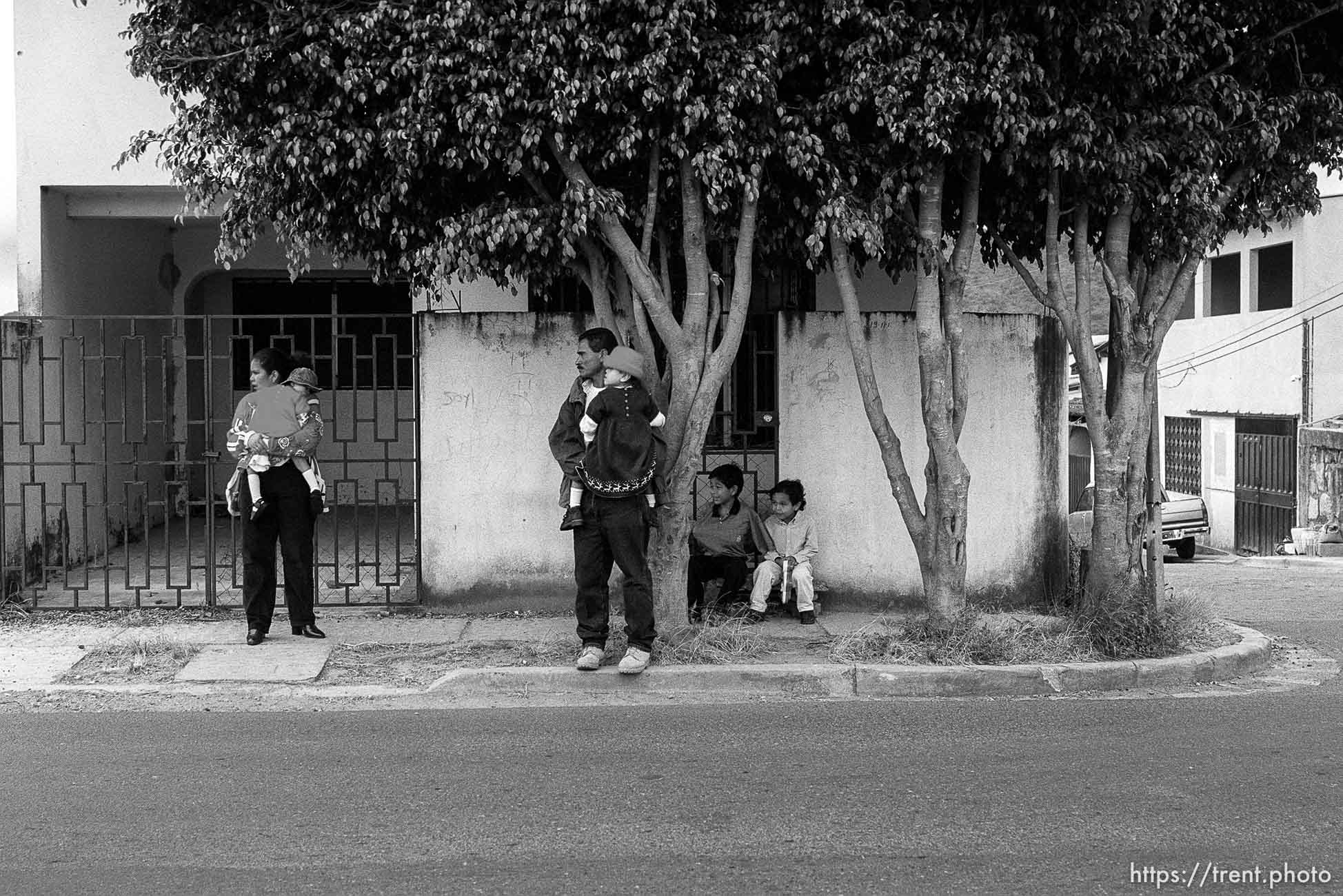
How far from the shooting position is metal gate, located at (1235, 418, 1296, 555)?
2400 centimetres

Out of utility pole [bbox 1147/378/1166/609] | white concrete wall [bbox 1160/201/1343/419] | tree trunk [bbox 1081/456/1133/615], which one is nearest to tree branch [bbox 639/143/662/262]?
tree trunk [bbox 1081/456/1133/615]

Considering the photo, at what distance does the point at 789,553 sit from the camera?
364 inches

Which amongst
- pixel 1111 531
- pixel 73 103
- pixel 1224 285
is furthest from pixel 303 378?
pixel 1224 285

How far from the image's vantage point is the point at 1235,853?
4703mm

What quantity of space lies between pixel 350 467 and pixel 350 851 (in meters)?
10.3

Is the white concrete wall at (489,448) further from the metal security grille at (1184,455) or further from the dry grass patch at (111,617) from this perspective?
the metal security grille at (1184,455)

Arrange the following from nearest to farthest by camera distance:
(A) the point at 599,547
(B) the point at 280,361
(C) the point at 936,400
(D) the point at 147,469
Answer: (A) the point at 599,547
(C) the point at 936,400
(B) the point at 280,361
(D) the point at 147,469

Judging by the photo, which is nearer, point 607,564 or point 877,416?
point 607,564

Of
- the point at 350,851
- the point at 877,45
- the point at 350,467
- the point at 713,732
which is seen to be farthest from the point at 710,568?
the point at 350,467

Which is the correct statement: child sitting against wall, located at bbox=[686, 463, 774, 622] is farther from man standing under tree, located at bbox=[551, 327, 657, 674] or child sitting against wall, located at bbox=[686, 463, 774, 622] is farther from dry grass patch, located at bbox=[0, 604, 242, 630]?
dry grass patch, located at bbox=[0, 604, 242, 630]

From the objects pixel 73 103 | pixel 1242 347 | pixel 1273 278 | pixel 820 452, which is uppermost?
pixel 1273 278

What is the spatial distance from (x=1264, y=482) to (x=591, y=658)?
20656mm

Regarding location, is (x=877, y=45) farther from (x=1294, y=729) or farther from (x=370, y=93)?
(x=1294, y=729)

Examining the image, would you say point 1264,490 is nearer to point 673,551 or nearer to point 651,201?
point 673,551
